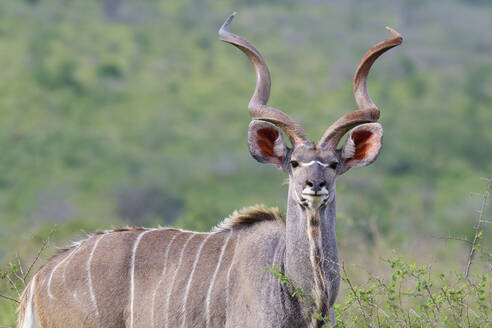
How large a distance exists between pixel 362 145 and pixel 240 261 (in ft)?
2.73

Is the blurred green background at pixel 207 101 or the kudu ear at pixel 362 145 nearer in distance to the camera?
the kudu ear at pixel 362 145

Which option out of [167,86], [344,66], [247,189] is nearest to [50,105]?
[167,86]

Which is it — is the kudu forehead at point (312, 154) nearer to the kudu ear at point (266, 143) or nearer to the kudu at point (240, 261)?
the kudu at point (240, 261)

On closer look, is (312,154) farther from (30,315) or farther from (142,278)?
(30,315)

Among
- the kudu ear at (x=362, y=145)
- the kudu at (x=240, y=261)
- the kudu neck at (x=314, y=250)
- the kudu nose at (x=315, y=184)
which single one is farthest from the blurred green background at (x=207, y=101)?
the kudu nose at (x=315, y=184)

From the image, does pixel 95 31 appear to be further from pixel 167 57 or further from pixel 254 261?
pixel 254 261

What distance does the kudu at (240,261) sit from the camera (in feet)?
13.4

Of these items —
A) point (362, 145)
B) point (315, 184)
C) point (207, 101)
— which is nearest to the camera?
point (315, 184)

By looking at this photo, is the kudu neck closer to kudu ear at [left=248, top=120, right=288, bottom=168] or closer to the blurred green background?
kudu ear at [left=248, top=120, right=288, bottom=168]

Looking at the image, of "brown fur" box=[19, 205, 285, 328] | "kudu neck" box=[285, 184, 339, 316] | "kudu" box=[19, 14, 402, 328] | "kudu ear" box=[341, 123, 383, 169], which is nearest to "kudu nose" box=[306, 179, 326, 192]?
"kudu" box=[19, 14, 402, 328]

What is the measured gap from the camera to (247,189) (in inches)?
1004

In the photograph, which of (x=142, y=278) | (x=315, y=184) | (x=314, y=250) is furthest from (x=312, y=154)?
(x=142, y=278)

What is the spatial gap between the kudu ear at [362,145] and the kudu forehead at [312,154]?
0.43 feet

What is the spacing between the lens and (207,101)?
3175cm
